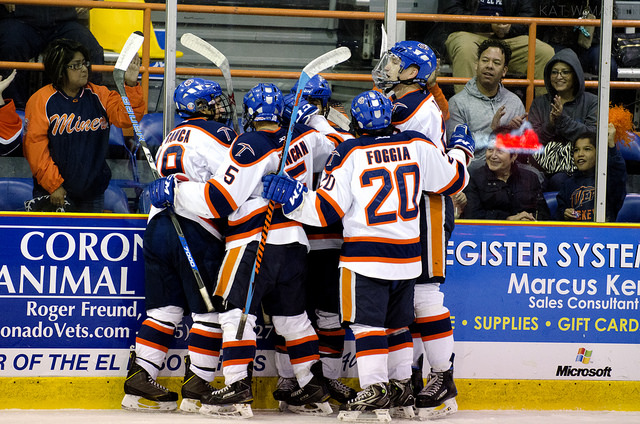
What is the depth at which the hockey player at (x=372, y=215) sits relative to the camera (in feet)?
11.9

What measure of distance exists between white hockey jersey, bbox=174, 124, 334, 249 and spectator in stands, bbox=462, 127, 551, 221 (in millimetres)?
848

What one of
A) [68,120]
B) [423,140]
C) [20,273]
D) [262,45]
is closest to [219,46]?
[262,45]

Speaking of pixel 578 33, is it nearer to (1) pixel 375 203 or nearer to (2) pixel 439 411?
(1) pixel 375 203

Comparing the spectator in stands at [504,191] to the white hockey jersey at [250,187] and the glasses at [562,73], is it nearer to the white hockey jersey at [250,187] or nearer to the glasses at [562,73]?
the glasses at [562,73]

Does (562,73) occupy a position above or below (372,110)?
above

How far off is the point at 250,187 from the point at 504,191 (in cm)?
131

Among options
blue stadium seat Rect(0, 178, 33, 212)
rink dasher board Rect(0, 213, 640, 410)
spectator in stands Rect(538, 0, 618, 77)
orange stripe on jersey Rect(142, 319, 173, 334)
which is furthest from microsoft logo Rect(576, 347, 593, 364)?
blue stadium seat Rect(0, 178, 33, 212)

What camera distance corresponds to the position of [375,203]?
364 cm

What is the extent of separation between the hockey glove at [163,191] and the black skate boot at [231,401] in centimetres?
80

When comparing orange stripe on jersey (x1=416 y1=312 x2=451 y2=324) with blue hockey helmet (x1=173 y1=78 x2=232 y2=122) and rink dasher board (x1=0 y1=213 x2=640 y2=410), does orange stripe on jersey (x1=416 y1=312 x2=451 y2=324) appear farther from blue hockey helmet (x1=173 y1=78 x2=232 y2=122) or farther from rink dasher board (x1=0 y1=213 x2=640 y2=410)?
blue hockey helmet (x1=173 y1=78 x2=232 y2=122)

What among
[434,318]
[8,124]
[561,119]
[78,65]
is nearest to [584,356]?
[434,318]

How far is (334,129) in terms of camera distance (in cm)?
407

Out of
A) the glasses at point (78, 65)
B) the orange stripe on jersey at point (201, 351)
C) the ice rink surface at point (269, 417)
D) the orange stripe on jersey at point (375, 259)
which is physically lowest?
the ice rink surface at point (269, 417)

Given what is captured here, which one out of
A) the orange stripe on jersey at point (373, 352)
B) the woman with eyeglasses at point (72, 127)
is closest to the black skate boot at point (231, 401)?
the orange stripe on jersey at point (373, 352)
